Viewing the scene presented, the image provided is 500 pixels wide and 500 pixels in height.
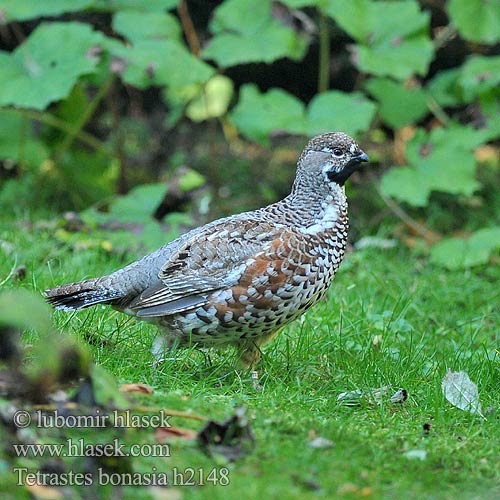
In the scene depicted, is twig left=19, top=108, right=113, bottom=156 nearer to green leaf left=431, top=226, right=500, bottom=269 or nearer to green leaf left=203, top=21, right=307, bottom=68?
green leaf left=203, top=21, right=307, bottom=68

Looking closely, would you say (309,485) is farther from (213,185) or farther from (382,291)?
(213,185)

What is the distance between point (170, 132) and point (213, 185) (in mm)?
1531

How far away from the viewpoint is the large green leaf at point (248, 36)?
8.73m

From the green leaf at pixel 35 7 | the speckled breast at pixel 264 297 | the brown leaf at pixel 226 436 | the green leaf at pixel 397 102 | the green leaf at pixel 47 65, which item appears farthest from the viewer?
the green leaf at pixel 397 102

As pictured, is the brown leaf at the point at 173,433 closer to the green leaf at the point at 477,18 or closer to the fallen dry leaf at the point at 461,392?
the fallen dry leaf at the point at 461,392

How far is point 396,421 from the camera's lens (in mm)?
4727

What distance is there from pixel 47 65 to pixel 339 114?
8.67 ft

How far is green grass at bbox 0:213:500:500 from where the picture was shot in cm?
378

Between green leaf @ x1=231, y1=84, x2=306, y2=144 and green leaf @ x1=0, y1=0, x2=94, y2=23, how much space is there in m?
1.72

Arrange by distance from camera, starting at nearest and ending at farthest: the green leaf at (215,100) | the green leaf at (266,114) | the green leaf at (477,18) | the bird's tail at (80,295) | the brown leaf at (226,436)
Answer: the brown leaf at (226,436) → the bird's tail at (80,295) → the green leaf at (266,114) → the green leaf at (477,18) → the green leaf at (215,100)

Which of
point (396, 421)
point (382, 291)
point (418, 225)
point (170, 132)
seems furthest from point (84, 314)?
point (170, 132)

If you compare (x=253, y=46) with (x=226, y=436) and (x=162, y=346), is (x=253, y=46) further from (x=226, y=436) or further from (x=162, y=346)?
(x=226, y=436)

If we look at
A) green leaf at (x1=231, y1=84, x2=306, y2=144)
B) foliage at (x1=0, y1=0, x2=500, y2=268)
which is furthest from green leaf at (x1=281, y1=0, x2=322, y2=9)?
green leaf at (x1=231, y1=84, x2=306, y2=144)

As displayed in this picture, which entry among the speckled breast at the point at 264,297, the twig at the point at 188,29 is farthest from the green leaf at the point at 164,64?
the speckled breast at the point at 264,297
